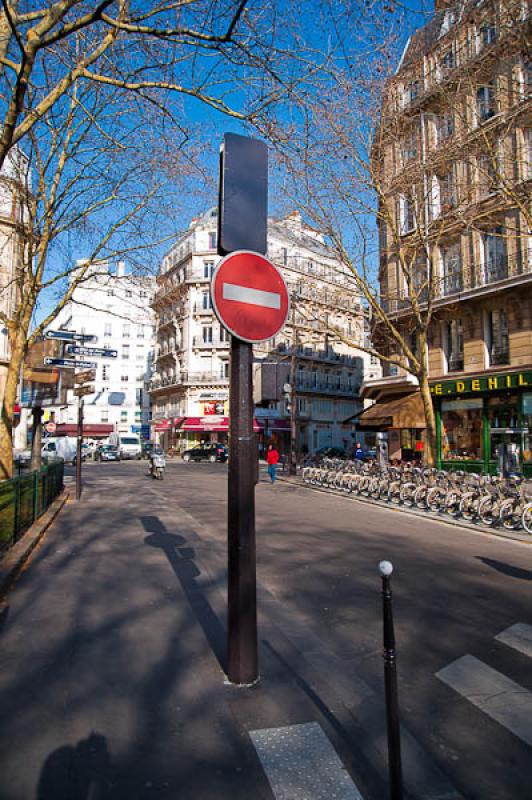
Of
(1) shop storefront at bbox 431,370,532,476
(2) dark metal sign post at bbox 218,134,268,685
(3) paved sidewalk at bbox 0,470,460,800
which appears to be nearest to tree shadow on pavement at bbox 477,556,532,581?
(3) paved sidewalk at bbox 0,470,460,800

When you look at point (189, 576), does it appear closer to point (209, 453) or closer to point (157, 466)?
point (157, 466)

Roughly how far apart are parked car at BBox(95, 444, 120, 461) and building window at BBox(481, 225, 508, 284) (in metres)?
33.3

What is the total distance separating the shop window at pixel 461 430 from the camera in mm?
22172

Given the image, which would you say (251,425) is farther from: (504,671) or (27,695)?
(504,671)

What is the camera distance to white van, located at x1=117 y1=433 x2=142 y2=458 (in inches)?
1838

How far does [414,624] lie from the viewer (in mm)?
5105

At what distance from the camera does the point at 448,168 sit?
15.8 metres

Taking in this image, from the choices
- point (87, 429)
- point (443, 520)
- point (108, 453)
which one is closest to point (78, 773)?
point (443, 520)

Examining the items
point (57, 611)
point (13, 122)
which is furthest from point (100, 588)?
point (13, 122)

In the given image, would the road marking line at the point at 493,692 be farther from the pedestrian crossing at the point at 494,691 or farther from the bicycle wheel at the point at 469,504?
the bicycle wheel at the point at 469,504

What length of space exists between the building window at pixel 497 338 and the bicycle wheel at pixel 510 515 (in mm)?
11122

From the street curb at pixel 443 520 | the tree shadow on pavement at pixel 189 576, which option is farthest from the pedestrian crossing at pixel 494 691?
the street curb at pixel 443 520

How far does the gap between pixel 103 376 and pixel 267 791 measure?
73084mm

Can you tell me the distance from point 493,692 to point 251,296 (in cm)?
321
